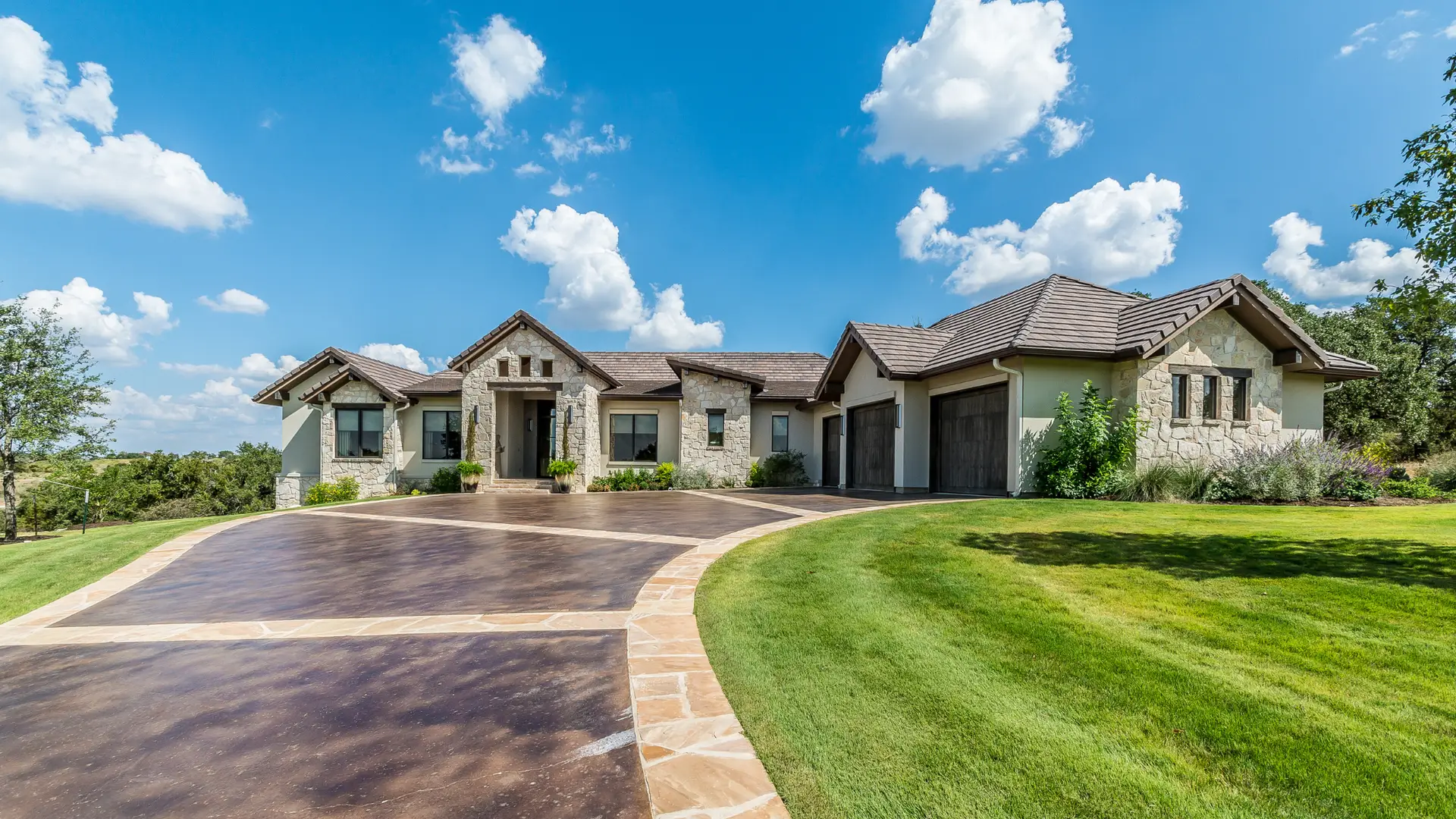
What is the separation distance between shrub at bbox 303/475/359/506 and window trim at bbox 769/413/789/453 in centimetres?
1526

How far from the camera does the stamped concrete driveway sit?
2.56 meters

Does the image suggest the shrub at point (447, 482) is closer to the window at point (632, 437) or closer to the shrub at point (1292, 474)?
the window at point (632, 437)

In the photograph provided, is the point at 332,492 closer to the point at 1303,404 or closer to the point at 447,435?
the point at 447,435

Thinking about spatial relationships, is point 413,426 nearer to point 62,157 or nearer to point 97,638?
point 62,157

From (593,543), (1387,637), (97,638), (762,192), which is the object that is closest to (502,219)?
(762,192)

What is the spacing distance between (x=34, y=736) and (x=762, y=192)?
66.6ft

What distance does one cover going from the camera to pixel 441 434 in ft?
73.2

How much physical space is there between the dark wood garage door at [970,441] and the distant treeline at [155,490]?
26592 millimetres

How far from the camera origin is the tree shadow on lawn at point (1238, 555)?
17.7ft

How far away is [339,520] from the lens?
1221 cm

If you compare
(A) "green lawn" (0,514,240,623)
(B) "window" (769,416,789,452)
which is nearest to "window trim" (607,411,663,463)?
Answer: (B) "window" (769,416,789,452)

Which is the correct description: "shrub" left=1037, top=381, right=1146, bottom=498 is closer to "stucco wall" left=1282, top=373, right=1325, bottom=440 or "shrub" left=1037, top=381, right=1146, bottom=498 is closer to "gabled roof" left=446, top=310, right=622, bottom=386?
"stucco wall" left=1282, top=373, right=1325, bottom=440

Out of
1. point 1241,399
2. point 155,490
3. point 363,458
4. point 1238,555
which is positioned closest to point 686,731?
point 1238,555

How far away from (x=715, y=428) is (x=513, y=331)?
8035mm
